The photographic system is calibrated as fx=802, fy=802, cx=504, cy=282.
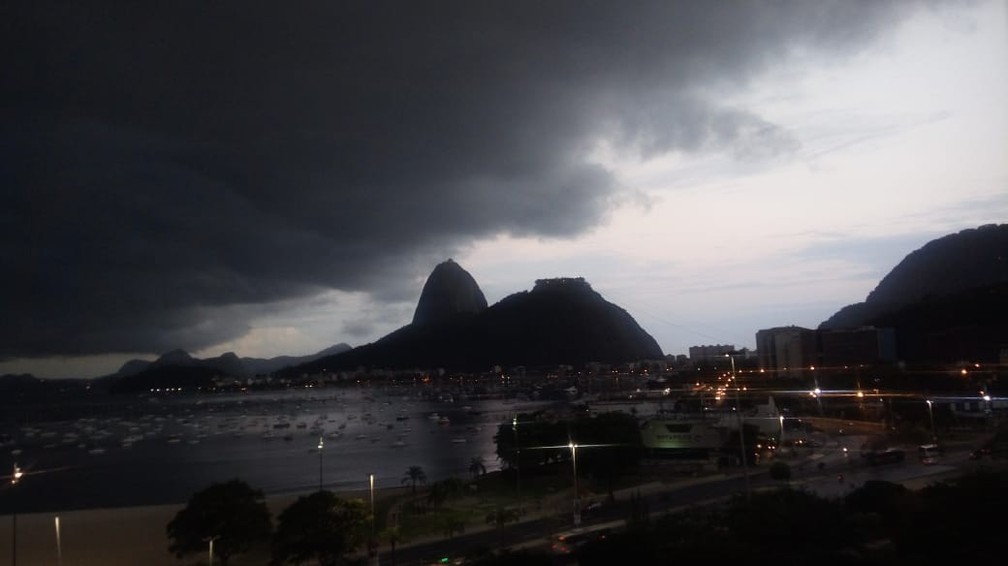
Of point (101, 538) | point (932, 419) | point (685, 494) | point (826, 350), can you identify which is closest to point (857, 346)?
point (826, 350)

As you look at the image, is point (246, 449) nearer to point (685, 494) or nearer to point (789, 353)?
point (789, 353)

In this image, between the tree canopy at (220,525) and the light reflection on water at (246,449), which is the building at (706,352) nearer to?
the light reflection on water at (246,449)

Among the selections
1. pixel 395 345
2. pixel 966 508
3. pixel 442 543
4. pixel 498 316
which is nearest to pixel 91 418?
pixel 395 345

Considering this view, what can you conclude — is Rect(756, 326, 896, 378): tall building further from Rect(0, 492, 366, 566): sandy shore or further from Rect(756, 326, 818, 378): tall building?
Rect(0, 492, 366, 566): sandy shore

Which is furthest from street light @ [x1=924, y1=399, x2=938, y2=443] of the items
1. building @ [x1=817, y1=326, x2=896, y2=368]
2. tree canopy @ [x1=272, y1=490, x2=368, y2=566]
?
tree canopy @ [x1=272, y1=490, x2=368, y2=566]

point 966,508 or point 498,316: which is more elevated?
point 498,316

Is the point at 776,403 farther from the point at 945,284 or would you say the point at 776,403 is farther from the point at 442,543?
the point at 442,543
